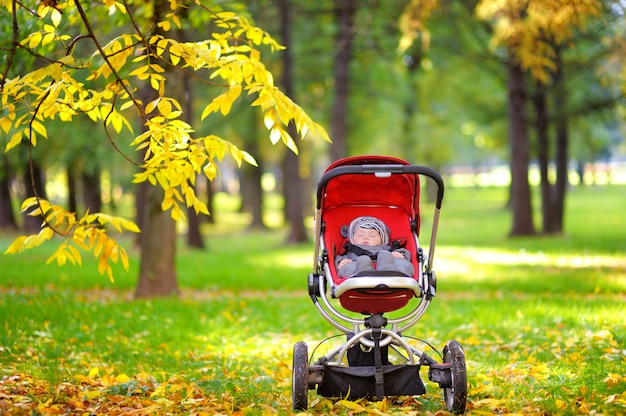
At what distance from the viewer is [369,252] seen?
17.3 feet

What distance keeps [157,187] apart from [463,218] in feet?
86.1

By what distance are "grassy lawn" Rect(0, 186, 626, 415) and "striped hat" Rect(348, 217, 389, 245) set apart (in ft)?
3.86

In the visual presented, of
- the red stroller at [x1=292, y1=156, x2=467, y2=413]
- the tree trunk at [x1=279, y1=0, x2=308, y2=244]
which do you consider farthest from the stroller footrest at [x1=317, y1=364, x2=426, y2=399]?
the tree trunk at [x1=279, y1=0, x2=308, y2=244]

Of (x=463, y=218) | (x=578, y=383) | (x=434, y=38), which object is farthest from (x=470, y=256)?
(x=463, y=218)

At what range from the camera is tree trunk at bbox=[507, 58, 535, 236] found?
20.4 metres

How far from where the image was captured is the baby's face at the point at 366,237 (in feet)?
17.9

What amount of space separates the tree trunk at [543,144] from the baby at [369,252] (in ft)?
52.7

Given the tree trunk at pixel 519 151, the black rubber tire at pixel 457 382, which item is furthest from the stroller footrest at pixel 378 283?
the tree trunk at pixel 519 151

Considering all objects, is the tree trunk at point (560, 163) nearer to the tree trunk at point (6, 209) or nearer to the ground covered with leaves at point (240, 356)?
the ground covered with leaves at point (240, 356)

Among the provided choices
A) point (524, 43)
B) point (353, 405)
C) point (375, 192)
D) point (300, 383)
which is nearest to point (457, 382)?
point (353, 405)

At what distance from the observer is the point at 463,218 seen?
35.2 metres

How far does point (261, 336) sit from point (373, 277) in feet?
13.2

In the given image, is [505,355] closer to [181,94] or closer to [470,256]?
[181,94]

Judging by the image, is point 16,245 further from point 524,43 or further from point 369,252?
point 524,43
